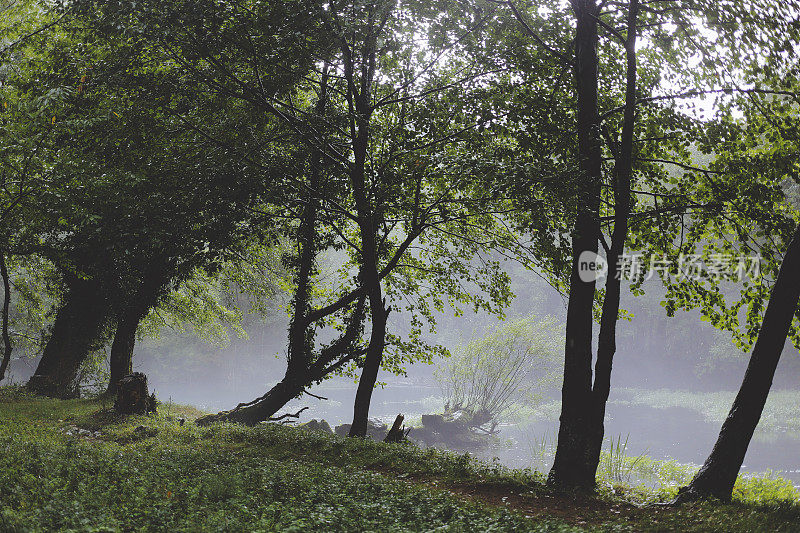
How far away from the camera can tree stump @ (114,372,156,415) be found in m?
14.1

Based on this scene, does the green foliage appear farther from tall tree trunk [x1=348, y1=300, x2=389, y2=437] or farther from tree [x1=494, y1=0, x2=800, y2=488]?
tree [x1=494, y1=0, x2=800, y2=488]

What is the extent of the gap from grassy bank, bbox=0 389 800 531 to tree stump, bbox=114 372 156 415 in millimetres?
3572

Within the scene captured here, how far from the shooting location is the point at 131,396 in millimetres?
14172

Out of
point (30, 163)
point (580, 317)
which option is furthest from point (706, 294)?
point (30, 163)

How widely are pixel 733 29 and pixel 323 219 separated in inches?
315

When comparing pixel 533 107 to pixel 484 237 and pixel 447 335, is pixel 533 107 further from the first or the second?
Result: pixel 447 335

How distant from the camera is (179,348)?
61656mm

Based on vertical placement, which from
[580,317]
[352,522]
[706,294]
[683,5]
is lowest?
[352,522]

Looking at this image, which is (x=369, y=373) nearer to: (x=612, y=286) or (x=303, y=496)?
(x=303, y=496)

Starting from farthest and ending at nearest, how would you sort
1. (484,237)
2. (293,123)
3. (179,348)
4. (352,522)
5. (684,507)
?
(179,348) < (484,237) < (293,123) < (684,507) < (352,522)

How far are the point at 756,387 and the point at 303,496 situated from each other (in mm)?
5690

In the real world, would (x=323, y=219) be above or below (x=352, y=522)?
above

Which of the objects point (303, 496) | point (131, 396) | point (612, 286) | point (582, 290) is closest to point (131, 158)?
point (131, 396)

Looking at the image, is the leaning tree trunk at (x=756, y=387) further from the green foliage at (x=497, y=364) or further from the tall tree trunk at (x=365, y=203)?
the green foliage at (x=497, y=364)
